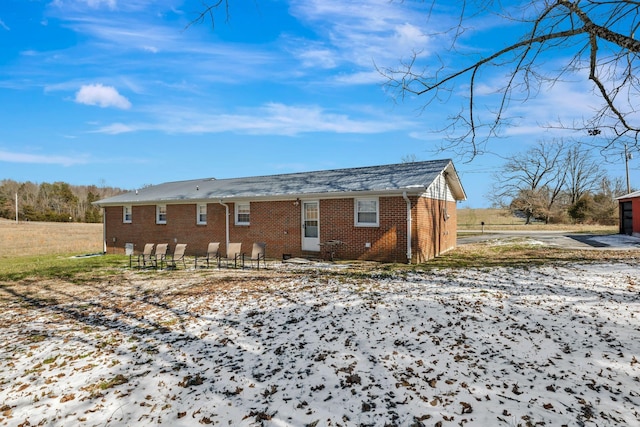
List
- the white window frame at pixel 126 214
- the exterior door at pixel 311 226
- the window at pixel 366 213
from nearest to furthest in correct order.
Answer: the window at pixel 366 213 < the exterior door at pixel 311 226 < the white window frame at pixel 126 214

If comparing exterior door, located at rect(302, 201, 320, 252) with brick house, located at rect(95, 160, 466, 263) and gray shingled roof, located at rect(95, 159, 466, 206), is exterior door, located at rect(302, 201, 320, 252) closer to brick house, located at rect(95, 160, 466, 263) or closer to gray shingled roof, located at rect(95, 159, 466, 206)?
brick house, located at rect(95, 160, 466, 263)

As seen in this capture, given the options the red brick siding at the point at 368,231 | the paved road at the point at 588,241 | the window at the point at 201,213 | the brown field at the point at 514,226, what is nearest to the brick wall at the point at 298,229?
the red brick siding at the point at 368,231

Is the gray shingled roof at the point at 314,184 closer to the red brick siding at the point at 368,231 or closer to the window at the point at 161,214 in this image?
the window at the point at 161,214

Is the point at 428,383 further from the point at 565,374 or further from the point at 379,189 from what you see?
the point at 379,189

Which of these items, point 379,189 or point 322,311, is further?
point 379,189

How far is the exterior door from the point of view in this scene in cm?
1426

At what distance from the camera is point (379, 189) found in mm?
12414

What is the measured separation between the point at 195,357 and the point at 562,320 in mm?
5866

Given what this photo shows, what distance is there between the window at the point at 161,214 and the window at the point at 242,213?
529 cm

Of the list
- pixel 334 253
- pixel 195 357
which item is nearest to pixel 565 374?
pixel 195 357

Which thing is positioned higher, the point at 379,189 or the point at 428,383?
the point at 379,189

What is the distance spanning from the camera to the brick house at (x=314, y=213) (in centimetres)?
1261

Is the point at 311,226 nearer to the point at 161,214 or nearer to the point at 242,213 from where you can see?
the point at 242,213

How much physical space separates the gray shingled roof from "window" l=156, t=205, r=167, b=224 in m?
0.50
